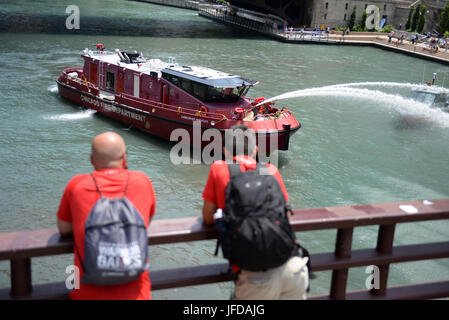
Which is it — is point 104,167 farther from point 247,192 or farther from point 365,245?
point 365,245

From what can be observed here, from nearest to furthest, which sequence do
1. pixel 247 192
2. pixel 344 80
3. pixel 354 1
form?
pixel 247 192
pixel 344 80
pixel 354 1

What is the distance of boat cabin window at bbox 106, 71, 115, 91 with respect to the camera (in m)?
23.4

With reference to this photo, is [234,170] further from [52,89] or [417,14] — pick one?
[417,14]

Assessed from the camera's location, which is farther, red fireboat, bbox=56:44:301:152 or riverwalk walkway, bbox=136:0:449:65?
riverwalk walkway, bbox=136:0:449:65

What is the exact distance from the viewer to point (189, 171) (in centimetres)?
1838

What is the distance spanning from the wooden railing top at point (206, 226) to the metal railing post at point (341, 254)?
115mm

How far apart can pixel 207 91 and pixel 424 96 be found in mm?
12934

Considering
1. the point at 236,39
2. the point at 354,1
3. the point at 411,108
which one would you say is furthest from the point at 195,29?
the point at 411,108

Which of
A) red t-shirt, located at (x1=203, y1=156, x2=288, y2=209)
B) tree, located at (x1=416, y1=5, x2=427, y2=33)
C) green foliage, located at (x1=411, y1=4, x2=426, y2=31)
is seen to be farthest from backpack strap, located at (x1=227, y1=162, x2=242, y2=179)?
green foliage, located at (x1=411, y1=4, x2=426, y2=31)

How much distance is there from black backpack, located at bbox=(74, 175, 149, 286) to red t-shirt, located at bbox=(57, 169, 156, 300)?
10 cm

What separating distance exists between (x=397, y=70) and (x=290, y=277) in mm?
46753

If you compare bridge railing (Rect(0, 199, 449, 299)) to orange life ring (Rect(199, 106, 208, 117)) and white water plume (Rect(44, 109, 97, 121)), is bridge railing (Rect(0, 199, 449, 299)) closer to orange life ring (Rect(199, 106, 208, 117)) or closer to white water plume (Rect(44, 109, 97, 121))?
orange life ring (Rect(199, 106, 208, 117))

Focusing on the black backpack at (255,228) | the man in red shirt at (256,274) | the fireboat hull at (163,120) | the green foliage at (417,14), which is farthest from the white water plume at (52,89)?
the green foliage at (417,14)

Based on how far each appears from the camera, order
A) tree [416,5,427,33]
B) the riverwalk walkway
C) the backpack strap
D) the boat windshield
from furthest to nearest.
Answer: tree [416,5,427,33], the riverwalk walkway, the boat windshield, the backpack strap
